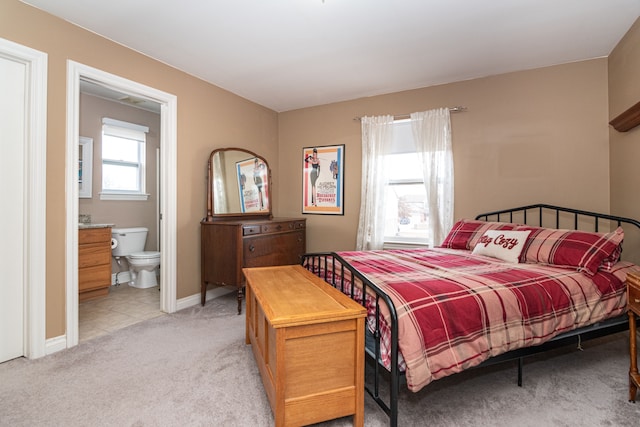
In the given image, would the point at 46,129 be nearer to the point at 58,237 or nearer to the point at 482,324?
the point at 58,237

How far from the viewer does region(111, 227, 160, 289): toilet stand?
4.02 m

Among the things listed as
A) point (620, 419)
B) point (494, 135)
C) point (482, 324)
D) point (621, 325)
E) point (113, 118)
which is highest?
point (113, 118)

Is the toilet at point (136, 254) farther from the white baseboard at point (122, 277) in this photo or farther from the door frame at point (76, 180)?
the door frame at point (76, 180)

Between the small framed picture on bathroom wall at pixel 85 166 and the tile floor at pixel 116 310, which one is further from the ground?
the small framed picture on bathroom wall at pixel 85 166

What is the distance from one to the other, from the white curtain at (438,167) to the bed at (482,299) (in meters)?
0.74

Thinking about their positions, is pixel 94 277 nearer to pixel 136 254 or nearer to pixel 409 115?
pixel 136 254

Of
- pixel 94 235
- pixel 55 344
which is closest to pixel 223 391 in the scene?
pixel 55 344

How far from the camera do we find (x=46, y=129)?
2262 millimetres

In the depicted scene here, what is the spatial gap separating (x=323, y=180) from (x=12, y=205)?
3015 mm

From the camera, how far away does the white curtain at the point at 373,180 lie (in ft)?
12.5

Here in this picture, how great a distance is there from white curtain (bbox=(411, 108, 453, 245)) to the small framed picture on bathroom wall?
397 cm

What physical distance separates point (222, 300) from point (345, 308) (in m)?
2.55

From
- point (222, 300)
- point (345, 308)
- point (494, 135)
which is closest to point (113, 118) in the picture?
A: point (222, 300)

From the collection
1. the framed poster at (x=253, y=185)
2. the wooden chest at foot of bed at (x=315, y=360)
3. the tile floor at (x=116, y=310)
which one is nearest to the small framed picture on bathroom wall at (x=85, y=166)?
the tile floor at (x=116, y=310)
